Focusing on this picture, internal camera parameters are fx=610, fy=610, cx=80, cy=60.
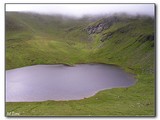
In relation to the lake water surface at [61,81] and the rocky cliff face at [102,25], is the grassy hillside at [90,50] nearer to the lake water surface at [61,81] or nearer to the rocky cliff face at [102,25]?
the rocky cliff face at [102,25]

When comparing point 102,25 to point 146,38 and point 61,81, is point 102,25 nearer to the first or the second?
point 146,38

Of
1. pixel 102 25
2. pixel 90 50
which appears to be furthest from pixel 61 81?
pixel 102 25

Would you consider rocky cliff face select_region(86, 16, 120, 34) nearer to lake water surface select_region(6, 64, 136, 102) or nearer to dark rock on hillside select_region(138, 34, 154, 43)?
dark rock on hillside select_region(138, 34, 154, 43)

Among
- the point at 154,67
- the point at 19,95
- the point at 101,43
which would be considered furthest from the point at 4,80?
the point at 154,67

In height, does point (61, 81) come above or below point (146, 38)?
below

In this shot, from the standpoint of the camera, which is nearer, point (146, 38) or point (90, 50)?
point (146, 38)

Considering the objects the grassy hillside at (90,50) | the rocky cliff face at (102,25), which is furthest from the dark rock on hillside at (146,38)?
the rocky cliff face at (102,25)

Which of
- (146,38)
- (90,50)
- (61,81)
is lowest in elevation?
(61,81)
